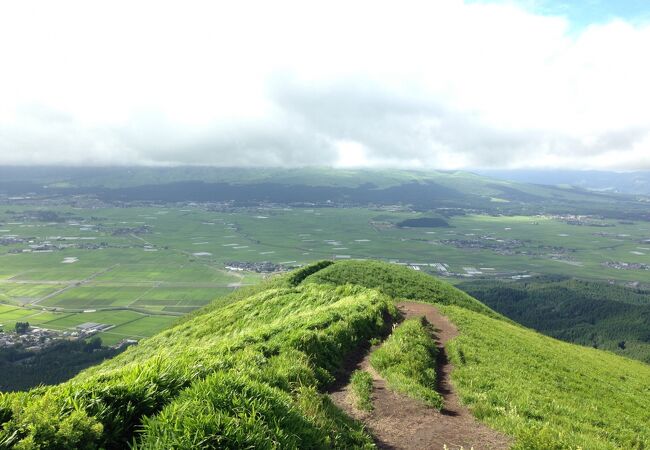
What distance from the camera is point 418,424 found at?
12.1 m

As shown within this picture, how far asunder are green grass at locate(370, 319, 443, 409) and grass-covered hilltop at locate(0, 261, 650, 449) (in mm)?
109

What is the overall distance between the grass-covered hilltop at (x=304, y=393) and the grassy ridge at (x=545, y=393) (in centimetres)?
9

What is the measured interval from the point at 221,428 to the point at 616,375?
1336 inches

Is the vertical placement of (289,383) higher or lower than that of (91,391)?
lower

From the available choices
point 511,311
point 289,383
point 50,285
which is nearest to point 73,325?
point 50,285

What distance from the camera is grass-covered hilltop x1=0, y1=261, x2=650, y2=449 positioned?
7141 millimetres

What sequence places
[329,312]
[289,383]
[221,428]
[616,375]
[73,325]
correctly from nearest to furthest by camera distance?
[221,428] < [289,383] < [329,312] < [616,375] < [73,325]

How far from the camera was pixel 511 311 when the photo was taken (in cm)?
15975

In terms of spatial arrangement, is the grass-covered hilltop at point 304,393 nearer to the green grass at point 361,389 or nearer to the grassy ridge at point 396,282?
the green grass at point 361,389

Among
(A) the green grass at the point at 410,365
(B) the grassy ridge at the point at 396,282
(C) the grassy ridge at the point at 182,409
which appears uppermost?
(C) the grassy ridge at the point at 182,409

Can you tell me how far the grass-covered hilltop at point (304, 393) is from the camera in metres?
7.14

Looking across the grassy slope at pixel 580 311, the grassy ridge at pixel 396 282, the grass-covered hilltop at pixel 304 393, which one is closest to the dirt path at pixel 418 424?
the grass-covered hilltop at pixel 304 393

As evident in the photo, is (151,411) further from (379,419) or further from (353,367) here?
(353,367)

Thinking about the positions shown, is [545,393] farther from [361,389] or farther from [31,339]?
[31,339]
